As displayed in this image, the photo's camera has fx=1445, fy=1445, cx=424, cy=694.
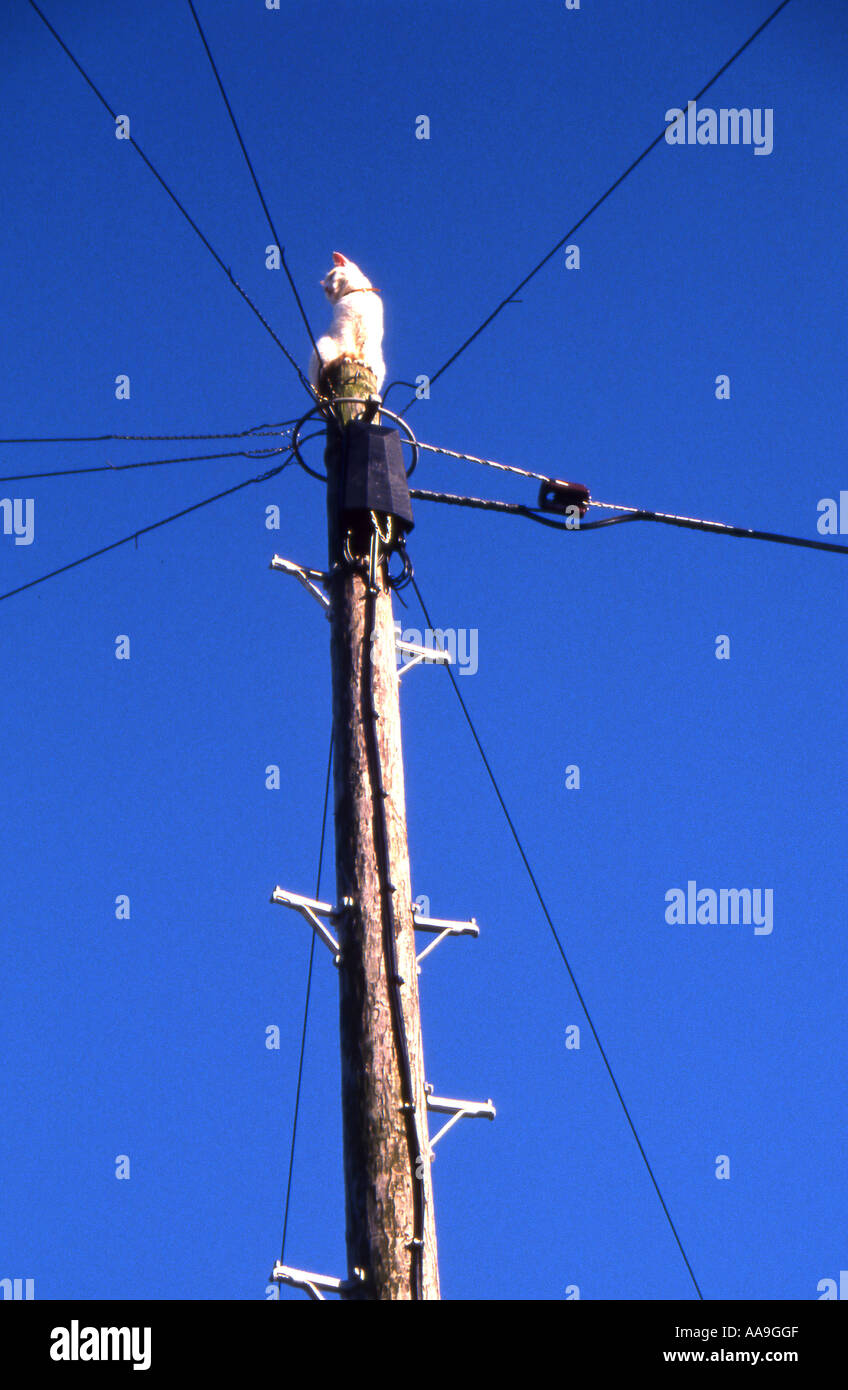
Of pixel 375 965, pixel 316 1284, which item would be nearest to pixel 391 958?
pixel 375 965

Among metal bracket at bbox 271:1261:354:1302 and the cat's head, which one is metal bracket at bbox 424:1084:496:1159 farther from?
the cat's head

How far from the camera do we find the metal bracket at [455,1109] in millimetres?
4840

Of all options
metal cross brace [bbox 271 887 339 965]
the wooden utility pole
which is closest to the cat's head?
the wooden utility pole

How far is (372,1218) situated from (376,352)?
3.81 meters

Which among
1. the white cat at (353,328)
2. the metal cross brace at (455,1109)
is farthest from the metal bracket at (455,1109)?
the white cat at (353,328)

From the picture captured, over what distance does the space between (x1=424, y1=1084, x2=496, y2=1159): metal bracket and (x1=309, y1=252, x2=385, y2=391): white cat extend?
314cm

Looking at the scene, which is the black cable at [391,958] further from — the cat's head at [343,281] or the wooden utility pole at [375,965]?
the cat's head at [343,281]

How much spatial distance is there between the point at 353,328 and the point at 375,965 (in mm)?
3111

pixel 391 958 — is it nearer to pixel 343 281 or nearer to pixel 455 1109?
pixel 455 1109

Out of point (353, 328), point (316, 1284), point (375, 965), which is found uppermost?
point (353, 328)

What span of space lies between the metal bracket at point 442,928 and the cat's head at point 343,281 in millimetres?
3176

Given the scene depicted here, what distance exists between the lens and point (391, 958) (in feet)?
16.0
